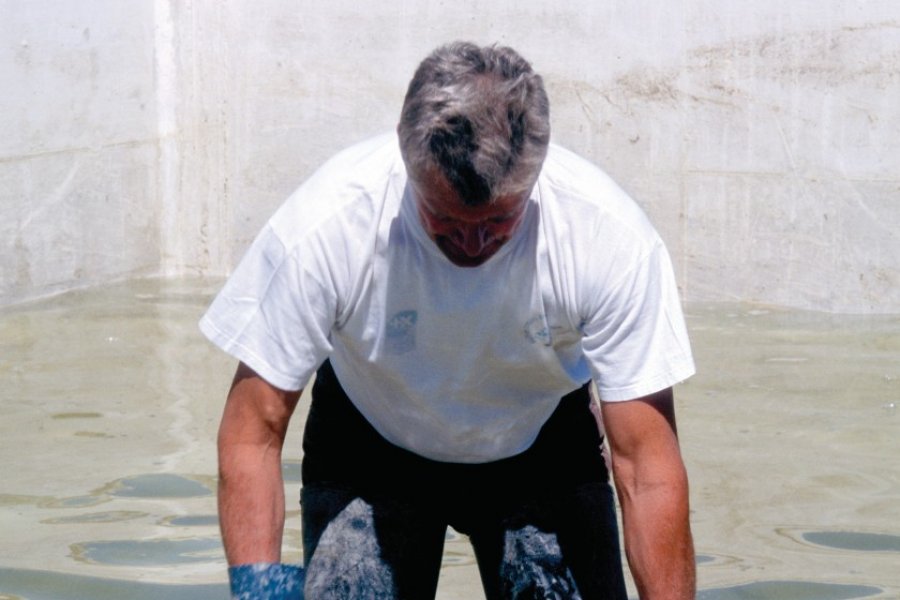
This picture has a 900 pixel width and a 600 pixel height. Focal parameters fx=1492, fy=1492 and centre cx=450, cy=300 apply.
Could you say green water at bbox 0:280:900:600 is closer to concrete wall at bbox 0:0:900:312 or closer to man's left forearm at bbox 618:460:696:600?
concrete wall at bbox 0:0:900:312

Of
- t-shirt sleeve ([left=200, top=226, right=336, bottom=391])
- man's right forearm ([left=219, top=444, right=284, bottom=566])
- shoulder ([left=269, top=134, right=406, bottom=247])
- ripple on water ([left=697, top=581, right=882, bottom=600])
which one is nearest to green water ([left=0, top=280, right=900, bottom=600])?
ripple on water ([left=697, top=581, right=882, bottom=600])

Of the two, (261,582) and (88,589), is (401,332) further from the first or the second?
(88,589)

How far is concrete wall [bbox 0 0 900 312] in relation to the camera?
7012 millimetres

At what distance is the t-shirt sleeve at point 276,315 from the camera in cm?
269

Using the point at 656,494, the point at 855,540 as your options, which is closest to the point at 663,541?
the point at 656,494

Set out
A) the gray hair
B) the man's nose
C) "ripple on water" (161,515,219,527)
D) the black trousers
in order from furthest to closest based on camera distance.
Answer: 1. "ripple on water" (161,515,219,527)
2. the black trousers
3. the man's nose
4. the gray hair

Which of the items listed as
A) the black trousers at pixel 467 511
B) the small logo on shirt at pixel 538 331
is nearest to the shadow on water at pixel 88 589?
the black trousers at pixel 467 511

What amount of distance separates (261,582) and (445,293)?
2.06ft

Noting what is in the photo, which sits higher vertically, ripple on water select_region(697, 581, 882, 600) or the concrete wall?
the concrete wall

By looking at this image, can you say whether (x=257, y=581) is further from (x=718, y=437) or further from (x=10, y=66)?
(x=10, y=66)

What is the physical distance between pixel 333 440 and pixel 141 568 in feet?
4.46

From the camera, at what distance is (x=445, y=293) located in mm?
2793

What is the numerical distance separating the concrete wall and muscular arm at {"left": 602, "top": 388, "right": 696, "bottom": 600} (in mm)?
4539

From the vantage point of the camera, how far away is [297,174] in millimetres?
7754
